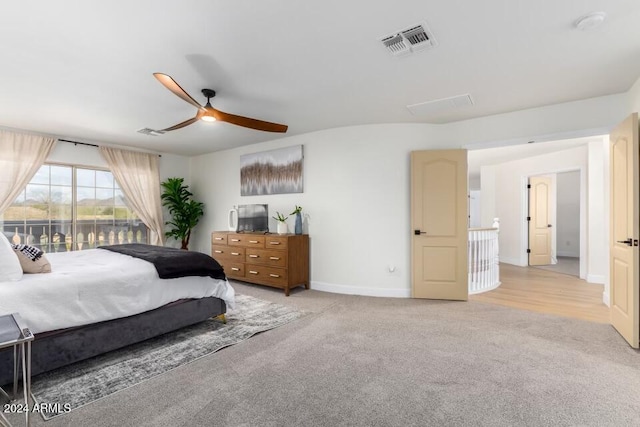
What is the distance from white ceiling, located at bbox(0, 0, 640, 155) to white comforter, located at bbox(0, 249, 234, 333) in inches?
68.5

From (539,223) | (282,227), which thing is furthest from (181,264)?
(539,223)

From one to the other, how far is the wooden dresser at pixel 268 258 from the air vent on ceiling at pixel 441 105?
2403 millimetres

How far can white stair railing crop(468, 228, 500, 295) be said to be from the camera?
453cm

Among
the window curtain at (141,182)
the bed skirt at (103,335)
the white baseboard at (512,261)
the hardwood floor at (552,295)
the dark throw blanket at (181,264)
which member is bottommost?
the hardwood floor at (552,295)

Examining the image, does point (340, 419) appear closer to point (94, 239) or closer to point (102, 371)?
point (102, 371)

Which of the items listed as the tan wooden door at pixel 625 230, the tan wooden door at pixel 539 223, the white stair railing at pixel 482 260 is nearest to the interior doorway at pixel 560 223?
the tan wooden door at pixel 539 223

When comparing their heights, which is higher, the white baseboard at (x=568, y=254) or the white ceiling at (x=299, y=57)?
the white ceiling at (x=299, y=57)

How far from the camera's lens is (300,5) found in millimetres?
1864

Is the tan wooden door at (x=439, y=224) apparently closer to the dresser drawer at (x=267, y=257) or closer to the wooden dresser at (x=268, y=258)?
the wooden dresser at (x=268, y=258)


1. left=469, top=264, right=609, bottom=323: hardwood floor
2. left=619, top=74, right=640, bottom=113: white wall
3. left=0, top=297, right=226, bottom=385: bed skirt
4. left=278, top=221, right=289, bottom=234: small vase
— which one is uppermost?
left=619, top=74, right=640, bottom=113: white wall

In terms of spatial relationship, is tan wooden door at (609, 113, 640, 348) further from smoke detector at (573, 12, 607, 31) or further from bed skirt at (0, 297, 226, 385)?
bed skirt at (0, 297, 226, 385)

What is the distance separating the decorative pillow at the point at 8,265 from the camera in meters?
2.09

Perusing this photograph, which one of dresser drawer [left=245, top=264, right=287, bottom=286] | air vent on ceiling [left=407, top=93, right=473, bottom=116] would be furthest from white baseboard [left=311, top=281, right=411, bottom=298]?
air vent on ceiling [left=407, top=93, right=473, bottom=116]

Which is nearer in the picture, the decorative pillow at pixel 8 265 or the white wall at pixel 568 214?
the decorative pillow at pixel 8 265
